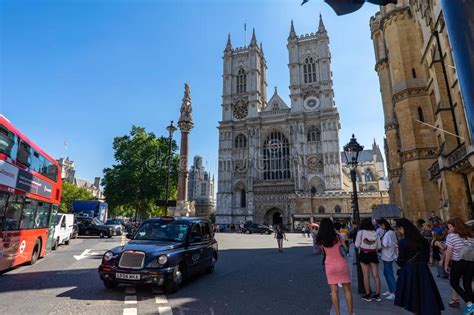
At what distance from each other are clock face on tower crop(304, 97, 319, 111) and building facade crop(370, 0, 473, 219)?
93.8ft

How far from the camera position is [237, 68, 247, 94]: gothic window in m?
55.8

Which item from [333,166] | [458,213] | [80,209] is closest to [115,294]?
[458,213]

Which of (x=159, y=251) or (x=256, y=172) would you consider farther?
(x=256, y=172)

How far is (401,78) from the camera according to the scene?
17391 mm

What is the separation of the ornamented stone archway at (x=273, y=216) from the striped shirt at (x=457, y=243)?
138 feet

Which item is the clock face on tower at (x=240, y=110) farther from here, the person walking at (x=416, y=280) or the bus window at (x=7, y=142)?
the person walking at (x=416, y=280)

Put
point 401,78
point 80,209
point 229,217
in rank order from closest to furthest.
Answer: point 401,78
point 80,209
point 229,217

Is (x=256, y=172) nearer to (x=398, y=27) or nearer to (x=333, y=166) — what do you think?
(x=333, y=166)

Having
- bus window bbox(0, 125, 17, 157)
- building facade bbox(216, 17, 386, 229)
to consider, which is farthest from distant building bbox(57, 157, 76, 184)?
bus window bbox(0, 125, 17, 157)

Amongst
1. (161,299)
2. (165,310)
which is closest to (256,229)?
(161,299)

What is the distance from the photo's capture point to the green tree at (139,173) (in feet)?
112

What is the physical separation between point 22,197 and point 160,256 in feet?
18.5

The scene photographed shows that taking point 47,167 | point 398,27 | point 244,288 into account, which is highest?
point 398,27

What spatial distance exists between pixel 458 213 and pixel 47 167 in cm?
1689
